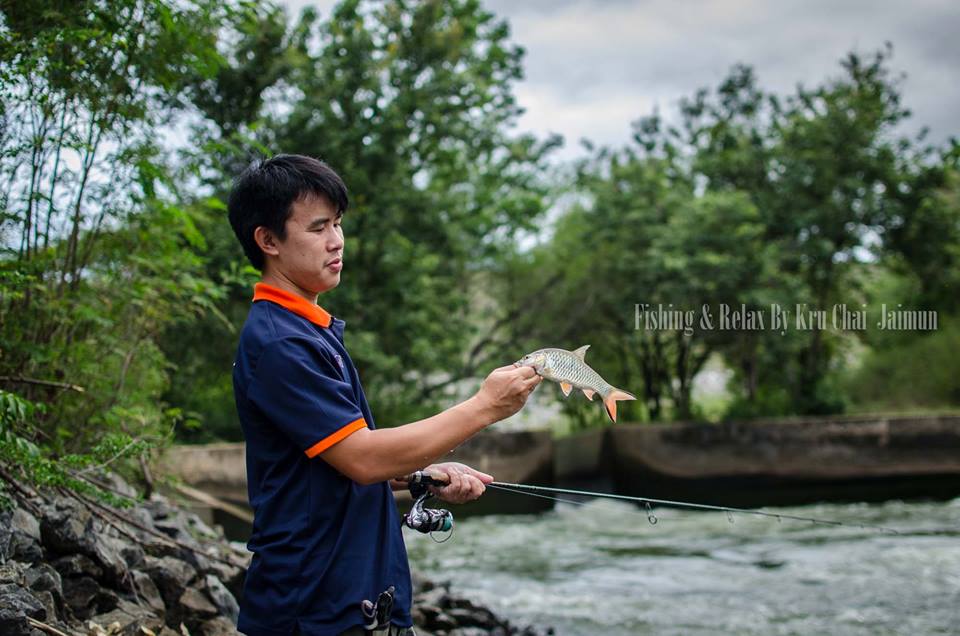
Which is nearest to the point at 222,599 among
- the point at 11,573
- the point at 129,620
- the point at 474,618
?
the point at 129,620

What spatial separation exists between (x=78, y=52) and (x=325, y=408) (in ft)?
11.6

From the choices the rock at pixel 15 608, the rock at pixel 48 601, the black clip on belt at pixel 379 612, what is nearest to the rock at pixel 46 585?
the rock at pixel 48 601

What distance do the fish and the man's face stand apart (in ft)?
1.63

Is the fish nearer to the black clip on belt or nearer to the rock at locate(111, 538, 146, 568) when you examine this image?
the black clip on belt

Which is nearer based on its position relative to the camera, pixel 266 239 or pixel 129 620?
pixel 266 239

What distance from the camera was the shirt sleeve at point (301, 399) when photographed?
202 centimetres

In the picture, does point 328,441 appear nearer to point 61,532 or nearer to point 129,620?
point 129,620

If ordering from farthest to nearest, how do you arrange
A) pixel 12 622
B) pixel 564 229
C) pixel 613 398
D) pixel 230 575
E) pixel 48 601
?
pixel 564 229
pixel 230 575
pixel 48 601
pixel 12 622
pixel 613 398

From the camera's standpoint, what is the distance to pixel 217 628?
15.0 ft

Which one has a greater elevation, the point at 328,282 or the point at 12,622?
the point at 328,282

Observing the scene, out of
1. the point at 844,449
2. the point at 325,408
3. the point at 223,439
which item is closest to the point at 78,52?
the point at 325,408

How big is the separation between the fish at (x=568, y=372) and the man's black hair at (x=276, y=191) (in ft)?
1.94

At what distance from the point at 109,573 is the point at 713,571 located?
7397 mm

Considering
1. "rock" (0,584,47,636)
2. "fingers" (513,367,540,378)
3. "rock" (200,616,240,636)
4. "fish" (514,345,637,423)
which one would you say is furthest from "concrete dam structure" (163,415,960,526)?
"fingers" (513,367,540,378)
